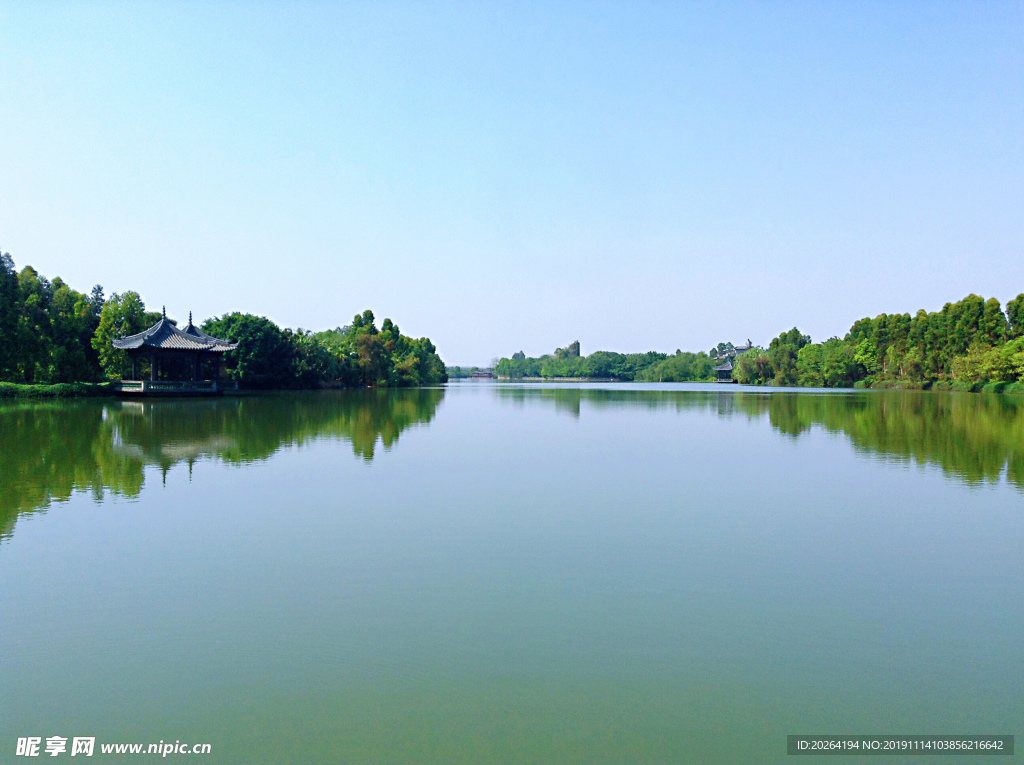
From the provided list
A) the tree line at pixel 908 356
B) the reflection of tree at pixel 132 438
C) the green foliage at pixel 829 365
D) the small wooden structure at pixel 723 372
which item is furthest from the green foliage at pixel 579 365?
the reflection of tree at pixel 132 438

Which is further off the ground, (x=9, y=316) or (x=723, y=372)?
(x=9, y=316)

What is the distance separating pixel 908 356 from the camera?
5781 centimetres

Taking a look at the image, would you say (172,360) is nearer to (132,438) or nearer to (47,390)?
(47,390)

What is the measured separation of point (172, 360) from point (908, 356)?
5383 cm

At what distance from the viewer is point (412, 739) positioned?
3275mm

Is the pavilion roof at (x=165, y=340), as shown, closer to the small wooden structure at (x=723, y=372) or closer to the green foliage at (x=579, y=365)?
the small wooden structure at (x=723, y=372)

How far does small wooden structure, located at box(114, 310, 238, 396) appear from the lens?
34.6 m

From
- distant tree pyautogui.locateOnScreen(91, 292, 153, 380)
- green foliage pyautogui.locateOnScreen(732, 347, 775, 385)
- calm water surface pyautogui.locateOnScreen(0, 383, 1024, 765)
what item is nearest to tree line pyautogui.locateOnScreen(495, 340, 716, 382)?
green foliage pyautogui.locateOnScreen(732, 347, 775, 385)

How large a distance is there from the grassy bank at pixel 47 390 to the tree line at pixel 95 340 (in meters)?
2.44

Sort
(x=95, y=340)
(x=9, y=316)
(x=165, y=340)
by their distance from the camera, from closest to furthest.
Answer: (x=9, y=316), (x=165, y=340), (x=95, y=340)

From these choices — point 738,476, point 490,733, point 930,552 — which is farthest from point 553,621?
point 738,476

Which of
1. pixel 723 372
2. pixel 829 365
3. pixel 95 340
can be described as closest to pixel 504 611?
pixel 95 340

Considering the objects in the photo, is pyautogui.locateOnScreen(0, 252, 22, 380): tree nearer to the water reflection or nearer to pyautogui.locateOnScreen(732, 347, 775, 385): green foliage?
the water reflection

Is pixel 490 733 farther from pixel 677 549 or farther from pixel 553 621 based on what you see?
pixel 677 549
